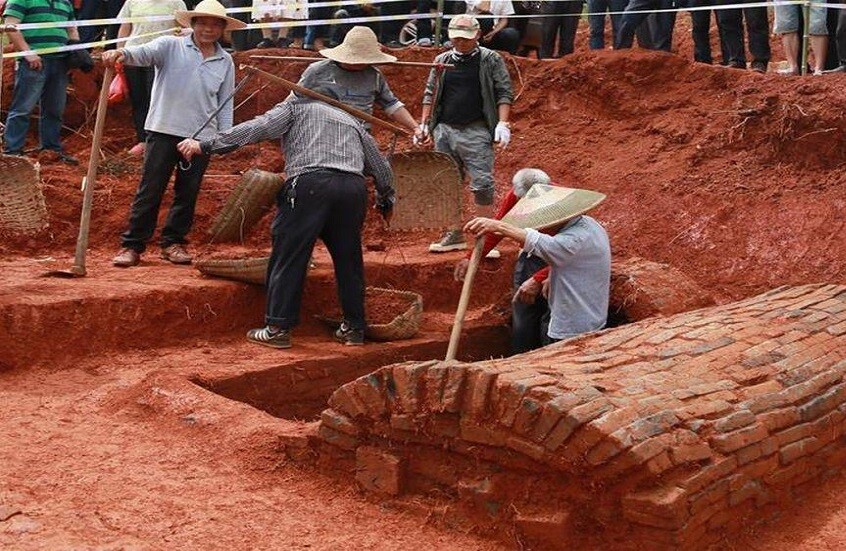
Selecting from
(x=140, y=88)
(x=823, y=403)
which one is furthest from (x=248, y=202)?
(x=823, y=403)

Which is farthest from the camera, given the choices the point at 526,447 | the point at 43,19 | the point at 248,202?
the point at 43,19

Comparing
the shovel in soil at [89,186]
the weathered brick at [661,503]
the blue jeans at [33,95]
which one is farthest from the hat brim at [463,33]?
the weathered brick at [661,503]

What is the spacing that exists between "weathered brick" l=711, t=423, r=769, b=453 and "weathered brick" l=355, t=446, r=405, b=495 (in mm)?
1429

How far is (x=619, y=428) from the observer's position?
554cm

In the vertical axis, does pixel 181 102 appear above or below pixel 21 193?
above

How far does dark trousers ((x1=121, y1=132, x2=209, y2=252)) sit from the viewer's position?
9617 mm

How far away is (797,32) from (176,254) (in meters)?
6.11

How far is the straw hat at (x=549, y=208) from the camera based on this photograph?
295 inches

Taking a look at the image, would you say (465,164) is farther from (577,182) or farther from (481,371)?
(481,371)

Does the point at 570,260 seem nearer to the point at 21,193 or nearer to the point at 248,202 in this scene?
the point at 248,202

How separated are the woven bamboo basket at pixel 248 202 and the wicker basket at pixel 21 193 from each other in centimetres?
148

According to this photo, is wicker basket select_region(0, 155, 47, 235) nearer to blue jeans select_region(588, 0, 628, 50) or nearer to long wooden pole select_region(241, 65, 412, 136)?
long wooden pole select_region(241, 65, 412, 136)

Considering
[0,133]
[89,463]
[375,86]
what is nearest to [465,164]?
[375,86]

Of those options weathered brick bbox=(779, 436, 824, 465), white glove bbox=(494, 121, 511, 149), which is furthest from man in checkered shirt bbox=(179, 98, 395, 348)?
weathered brick bbox=(779, 436, 824, 465)
